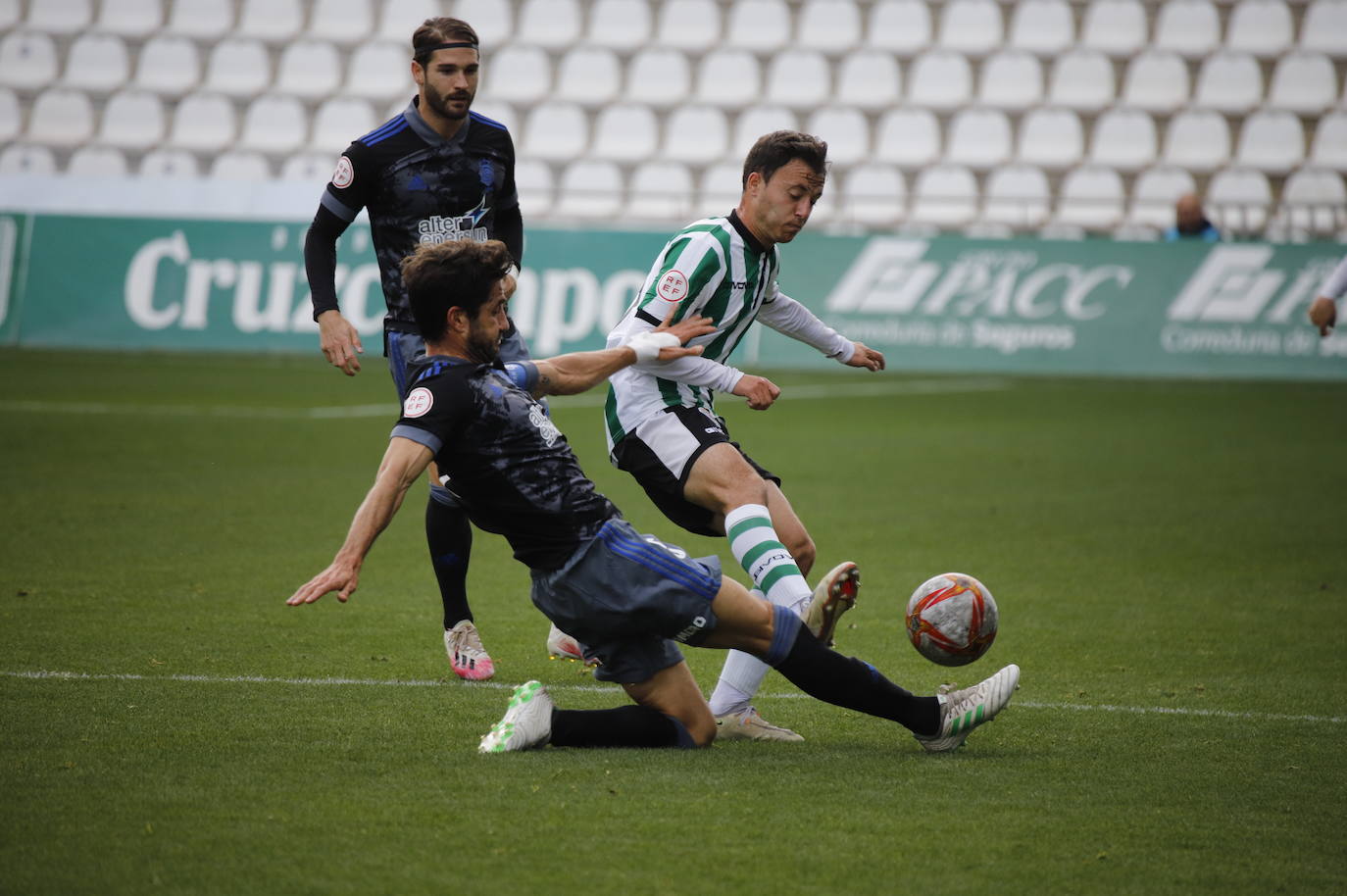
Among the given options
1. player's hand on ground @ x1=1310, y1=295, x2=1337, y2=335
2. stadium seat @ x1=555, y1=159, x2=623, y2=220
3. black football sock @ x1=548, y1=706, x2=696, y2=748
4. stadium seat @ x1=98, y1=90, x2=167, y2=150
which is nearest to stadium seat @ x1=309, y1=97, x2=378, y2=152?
stadium seat @ x1=98, y1=90, x2=167, y2=150

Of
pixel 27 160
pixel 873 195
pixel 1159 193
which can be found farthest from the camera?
pixel 27 160

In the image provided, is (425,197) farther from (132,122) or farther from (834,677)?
(132,122)

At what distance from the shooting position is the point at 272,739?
4.54 metres

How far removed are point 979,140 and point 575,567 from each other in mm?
18748

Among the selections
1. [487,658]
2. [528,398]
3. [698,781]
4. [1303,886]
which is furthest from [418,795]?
[1303,886]

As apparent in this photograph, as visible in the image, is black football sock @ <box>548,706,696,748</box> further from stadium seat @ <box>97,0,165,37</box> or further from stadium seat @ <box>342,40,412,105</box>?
stadium seat @ <box>97,0,165,37</box>

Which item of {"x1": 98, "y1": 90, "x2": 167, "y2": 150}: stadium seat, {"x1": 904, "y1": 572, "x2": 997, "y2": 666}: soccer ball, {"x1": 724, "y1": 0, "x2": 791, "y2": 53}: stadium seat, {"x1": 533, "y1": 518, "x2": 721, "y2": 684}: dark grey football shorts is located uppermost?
{"x1": 724, "y1": 0, "x2": 791, "y2": 53}: stadium seat

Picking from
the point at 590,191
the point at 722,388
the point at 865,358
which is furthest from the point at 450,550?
the point at 590,191

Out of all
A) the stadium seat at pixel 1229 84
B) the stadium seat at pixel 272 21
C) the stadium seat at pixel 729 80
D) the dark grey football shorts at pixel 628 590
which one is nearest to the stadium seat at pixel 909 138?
the stadium seat at pixel 729 80

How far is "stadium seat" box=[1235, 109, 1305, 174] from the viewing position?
21.1m

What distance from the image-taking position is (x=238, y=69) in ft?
80.0

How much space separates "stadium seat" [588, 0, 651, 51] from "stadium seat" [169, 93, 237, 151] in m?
5.55

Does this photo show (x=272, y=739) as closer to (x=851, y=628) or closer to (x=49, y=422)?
(x=851, y=628)

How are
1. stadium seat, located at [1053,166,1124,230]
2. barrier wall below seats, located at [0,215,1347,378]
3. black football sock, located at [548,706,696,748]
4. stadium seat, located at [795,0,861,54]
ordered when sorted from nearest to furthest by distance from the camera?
black football sock, located at [548,706,696,748] → barrier wall below seats, located at [0,215,1347,378] → stadium seat, located at [1053,166,1124,230] → stadium seat, located at [795,0,861,54]
